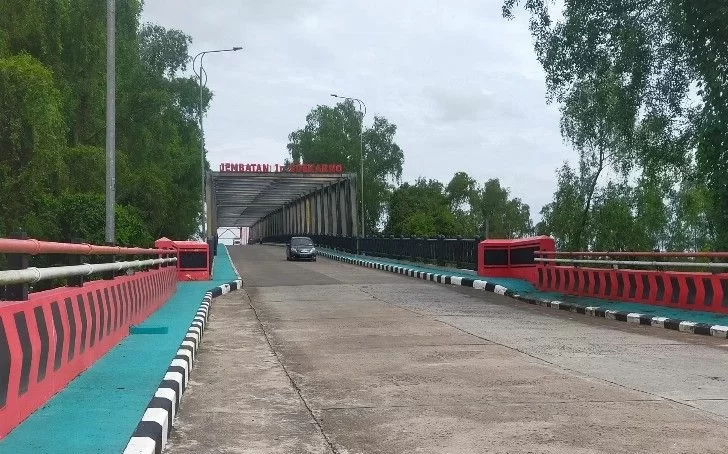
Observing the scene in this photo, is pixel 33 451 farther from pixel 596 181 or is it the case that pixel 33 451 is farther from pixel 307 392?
pixel 596 181

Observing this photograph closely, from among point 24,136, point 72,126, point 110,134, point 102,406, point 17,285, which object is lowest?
point 102,406

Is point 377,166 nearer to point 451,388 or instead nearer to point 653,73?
point 653,73

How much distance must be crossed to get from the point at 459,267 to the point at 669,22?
1268 centimetres

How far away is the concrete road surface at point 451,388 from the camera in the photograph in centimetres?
529

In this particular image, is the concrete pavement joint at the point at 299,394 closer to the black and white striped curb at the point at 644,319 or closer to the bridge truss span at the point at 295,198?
the black and white striped curb at the point at 644,319

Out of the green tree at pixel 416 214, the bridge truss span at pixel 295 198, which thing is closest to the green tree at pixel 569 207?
the bridge truss span at pixel 295 198

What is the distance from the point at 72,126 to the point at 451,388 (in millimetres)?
29475

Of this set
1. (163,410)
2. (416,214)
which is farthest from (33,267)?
(416,214)

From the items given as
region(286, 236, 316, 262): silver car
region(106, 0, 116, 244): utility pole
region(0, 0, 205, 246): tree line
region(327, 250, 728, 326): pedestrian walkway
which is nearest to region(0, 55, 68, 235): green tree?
region(0, 0, 205, 246): tree line

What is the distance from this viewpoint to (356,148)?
97.5m

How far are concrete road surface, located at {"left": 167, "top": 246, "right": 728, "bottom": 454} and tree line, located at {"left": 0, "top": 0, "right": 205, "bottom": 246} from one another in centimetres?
874

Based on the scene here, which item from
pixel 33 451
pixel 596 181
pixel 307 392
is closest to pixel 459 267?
pixel 307 392

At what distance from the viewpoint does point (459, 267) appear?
3011 cm

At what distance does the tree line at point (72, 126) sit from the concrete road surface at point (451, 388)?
8.74m
